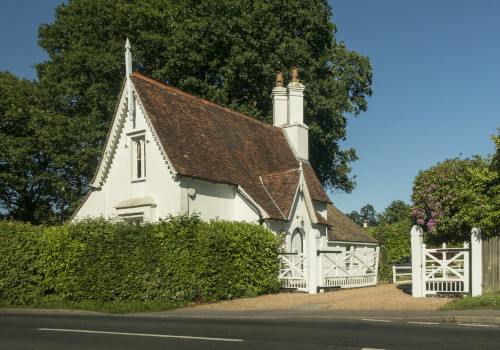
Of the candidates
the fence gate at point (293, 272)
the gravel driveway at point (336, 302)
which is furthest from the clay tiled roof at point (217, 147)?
the gravel driveway at point (336, 302)

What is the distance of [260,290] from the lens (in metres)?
20.6

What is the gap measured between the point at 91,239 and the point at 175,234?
2.96m

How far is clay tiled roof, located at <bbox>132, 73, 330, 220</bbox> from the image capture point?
24023mm

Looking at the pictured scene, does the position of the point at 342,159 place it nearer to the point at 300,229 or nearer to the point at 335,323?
the point at 300,229

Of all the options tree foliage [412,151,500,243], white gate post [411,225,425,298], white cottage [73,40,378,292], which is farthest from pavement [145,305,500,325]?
white cottage [73,40,378,292]

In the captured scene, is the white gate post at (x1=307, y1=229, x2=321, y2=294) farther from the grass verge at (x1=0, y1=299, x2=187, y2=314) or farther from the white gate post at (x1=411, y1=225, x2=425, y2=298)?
the grass verge at (x1=0, y1=299, x2=187, y2=314)

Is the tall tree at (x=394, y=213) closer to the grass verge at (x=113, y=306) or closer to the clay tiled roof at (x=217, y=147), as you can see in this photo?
the clay tiled roof at (x=217, y=147)

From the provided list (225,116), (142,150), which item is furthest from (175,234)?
(225,116)

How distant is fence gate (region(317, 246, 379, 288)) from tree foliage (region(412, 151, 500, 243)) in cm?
398

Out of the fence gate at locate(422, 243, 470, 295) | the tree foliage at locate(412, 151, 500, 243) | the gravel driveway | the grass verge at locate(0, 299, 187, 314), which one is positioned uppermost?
the tree foliage at locate(412, 151, 500, 243)

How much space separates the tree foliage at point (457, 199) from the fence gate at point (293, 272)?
4.79 meters

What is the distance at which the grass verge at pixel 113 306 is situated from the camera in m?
17.6

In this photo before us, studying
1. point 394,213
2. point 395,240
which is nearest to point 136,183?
point 395,240

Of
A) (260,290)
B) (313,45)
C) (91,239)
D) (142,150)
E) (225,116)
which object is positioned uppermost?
(313,45)
